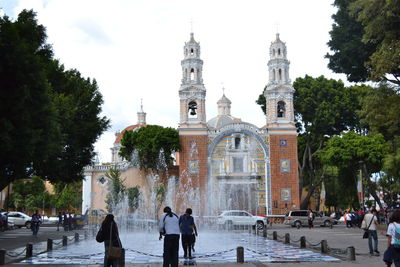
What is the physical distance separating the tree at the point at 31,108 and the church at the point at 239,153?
1829 cm

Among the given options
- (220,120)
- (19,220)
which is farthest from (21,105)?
(220,120)

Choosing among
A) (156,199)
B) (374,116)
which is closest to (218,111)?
(156,199)

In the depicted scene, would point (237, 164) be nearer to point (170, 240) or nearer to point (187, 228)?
point (187, 228)

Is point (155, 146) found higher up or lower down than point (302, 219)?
higher up

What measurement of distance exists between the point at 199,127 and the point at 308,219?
15270mm

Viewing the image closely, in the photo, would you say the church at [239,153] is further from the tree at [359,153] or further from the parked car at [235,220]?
the parked car at [235,220]

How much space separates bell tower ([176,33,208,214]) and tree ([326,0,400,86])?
1840cm

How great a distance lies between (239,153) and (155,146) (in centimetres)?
813

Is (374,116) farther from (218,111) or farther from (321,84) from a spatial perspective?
(218,111)

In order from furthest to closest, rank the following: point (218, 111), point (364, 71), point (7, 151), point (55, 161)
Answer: point (218, 111) < point (364, 71) < point (55, 161) < point (7, 151)

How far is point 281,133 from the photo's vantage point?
44594 mm

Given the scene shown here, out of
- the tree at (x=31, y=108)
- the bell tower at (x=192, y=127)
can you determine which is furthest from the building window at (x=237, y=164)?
the tree at (x=31, y=108)

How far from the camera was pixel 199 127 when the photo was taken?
147 ft

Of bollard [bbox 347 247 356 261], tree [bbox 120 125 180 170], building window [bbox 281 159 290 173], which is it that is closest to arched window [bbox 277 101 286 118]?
building window [bbox 281 159 290 173]
